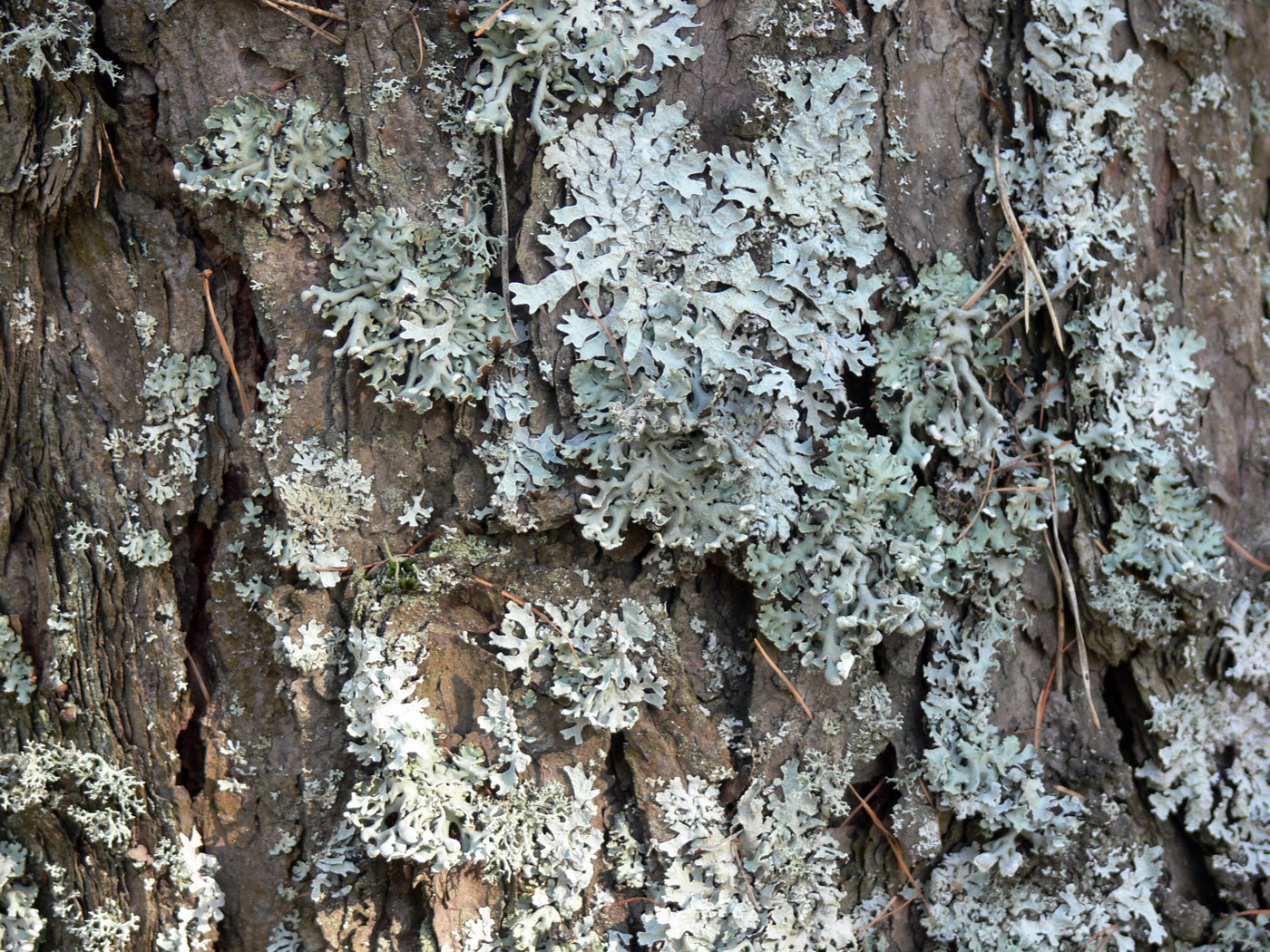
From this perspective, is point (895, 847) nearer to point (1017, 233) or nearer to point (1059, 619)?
point (1059, 619)

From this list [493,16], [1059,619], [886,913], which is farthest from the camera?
[1059,619]

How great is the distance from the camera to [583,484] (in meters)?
1.99

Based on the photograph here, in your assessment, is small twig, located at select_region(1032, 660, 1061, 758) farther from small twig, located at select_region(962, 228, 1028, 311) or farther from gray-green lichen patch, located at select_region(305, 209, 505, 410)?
gray-green lichen patch, located at select_region(305, 209, 505, 410)

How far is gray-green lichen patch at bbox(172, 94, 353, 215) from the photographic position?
199 centimetres

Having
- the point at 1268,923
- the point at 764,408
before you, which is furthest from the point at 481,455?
the point at 1268,923

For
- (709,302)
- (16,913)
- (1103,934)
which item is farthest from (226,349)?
(1103,934)

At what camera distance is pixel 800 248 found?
2076 millimetres

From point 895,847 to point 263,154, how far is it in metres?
2.24

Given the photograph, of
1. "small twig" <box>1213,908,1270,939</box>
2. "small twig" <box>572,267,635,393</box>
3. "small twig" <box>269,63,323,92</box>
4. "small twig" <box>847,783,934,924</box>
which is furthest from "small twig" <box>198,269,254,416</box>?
"small twig" <box>1213,908,1270,939</box>

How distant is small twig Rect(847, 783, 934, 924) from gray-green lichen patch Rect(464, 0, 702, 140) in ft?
5.76

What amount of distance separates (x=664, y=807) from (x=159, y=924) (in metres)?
1.28

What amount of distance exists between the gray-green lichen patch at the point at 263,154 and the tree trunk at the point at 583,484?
0.03 feet

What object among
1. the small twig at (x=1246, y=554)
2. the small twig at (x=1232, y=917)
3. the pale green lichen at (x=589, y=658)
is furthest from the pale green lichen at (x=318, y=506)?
the small twig at (x=1232, y=917)

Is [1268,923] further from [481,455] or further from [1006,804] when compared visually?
[481,455]
